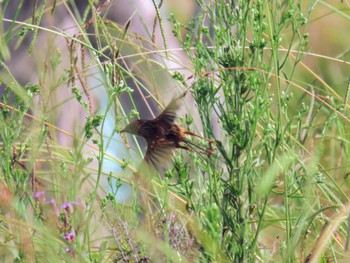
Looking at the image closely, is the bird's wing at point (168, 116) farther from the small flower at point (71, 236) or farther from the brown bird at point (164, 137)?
the small flower at point (71, 236)

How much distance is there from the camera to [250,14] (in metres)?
1.65

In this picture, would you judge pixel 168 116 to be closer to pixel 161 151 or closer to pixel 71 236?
pixel 161 151

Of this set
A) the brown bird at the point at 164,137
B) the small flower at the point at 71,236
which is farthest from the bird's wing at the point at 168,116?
the small flower at the point at 71,236

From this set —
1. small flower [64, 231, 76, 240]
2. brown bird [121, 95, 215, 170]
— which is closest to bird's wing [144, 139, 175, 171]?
brown bird [121, 95, 215, 170]

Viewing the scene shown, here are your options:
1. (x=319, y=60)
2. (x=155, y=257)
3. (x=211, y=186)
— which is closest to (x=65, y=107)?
(x=319, y=60)

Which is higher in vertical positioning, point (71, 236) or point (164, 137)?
point (164, 137)

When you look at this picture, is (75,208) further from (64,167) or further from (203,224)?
(203,224)

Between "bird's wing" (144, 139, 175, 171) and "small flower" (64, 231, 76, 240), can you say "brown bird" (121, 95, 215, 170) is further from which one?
"small flower" (64, 231, 76, 240)

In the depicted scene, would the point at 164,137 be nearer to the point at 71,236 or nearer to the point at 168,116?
the point at 168,116

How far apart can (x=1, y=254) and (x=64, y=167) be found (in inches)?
8.4

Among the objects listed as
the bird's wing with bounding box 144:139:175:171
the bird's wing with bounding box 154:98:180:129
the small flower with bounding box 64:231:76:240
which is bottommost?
the small flower with bounding box 64:231:76:240

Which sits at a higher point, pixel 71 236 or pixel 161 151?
pixel 161 151

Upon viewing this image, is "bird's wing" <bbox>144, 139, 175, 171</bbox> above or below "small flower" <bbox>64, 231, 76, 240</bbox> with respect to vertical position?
above

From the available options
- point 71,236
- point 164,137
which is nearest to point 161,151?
point 164,137
